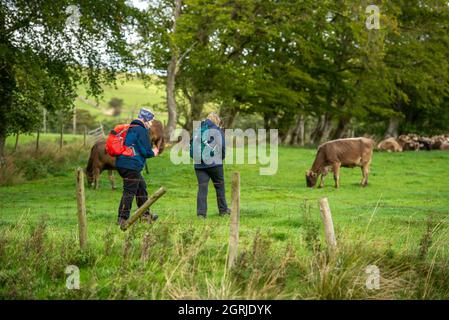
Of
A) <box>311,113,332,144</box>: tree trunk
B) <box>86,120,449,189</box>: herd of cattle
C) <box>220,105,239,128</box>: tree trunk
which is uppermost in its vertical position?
<box>220,105,239,128</box>: tree trunk

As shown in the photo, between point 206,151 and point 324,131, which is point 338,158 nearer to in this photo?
point 206,151

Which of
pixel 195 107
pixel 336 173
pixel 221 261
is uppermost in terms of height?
pixel 195 107

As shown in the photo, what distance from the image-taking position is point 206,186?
14.4m

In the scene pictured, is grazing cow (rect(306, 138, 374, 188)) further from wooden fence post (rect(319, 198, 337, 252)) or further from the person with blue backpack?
wooden fence post (rect(319, 198, 337, 252))

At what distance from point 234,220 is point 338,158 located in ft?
49.3

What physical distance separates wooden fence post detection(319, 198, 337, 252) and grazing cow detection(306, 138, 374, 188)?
1382 centimetres

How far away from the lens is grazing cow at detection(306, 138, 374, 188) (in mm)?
23234

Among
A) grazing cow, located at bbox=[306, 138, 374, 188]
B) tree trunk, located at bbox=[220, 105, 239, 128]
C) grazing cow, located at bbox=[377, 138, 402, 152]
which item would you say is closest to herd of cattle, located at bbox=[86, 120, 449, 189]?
grazing cow, located at bbox=[306, 138, 374, 188]

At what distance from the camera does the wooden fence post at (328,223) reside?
9102 mm

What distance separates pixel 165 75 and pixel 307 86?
34.3 ft

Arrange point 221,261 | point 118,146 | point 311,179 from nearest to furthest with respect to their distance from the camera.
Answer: point 221,261 → point 118,146 → point 311,179

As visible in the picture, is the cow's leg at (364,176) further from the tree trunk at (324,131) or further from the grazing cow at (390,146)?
the tree trunk at (324,131)

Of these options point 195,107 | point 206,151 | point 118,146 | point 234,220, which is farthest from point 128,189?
point 195,107

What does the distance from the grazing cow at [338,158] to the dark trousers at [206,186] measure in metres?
9.01
